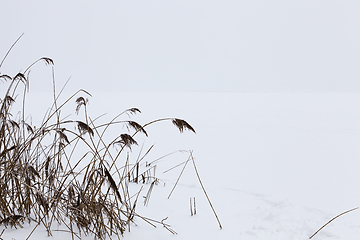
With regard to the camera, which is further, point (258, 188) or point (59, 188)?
point (258, 188)

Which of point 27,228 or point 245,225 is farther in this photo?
point 245,225

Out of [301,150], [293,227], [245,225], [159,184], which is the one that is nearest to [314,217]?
[293,227]

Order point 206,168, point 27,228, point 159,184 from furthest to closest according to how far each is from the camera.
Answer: point 206,168 → point 159,184 → point 27,228

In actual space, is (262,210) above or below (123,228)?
above

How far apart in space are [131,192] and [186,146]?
199 centimetres

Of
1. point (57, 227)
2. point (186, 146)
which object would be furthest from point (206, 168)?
point (57, 227)

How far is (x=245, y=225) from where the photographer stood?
149cm

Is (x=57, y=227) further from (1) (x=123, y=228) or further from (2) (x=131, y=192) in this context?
(2) (x=131, y=192)

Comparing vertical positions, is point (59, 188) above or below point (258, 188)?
below

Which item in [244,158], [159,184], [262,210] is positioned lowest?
[262,210]

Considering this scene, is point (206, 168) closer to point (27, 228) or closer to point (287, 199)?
point (287, 199)

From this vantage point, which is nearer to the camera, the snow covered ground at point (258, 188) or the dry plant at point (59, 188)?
the dry plant at point (59, 188)

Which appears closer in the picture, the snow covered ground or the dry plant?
the dry plant

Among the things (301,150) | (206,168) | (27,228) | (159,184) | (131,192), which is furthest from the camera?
(301,150)
